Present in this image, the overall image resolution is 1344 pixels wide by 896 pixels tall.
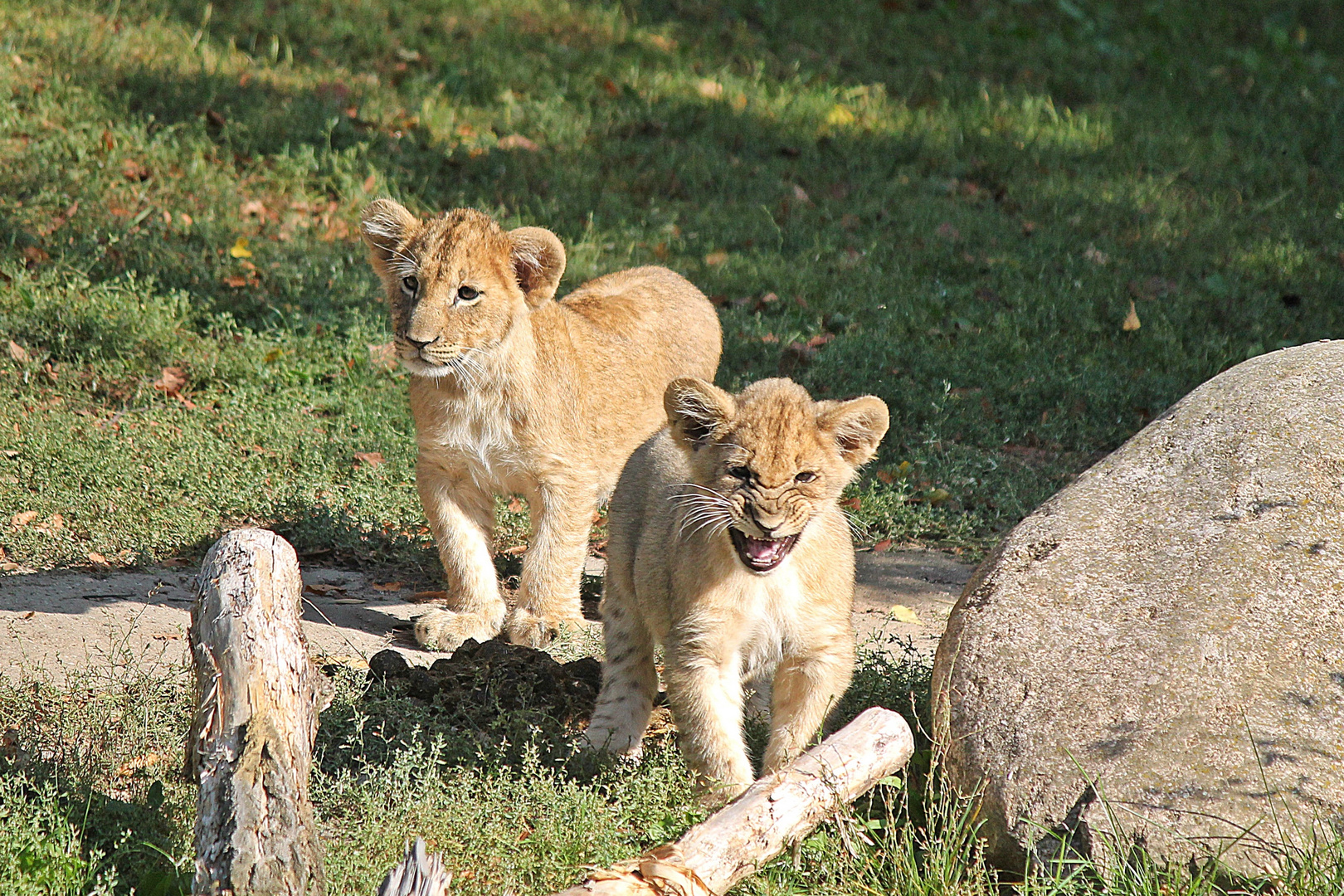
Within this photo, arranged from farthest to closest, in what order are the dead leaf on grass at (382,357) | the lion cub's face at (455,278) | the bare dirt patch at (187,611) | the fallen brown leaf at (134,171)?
1. the fallen brown leaf at (134,171)
2. the dead leaf on grass at (382,357)
3. the lion cub's face at (455,278)
4. the bare dirt patch at (187,611)

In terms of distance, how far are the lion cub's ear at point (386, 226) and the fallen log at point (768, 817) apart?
3192 millimetres

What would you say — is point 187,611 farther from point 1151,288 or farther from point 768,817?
point 1151,288

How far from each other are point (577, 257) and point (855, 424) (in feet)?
20.2

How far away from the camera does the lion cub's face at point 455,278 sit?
5.98m

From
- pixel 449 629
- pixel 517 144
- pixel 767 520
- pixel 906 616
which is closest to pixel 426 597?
pixel 449 629

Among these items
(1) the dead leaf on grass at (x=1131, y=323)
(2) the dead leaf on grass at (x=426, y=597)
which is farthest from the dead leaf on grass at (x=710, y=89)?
(2) the dead leaf on grass at (x=426, y=597)

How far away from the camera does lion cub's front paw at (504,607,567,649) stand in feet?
19.8

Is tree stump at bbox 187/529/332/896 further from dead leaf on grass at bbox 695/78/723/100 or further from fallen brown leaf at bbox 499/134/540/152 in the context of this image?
dead leaf on grass at bbox 695/78/723/100

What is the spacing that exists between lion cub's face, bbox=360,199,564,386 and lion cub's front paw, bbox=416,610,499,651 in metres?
1.07

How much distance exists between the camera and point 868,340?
9516 mm

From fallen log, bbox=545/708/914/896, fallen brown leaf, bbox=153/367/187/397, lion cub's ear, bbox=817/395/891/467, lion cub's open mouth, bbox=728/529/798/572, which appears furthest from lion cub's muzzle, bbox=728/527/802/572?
fallen brown leaf, bbox=153/367/187/397

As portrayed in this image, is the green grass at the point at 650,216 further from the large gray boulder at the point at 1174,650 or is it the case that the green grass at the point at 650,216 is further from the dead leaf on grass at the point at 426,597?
the large gray boulder at the point at 1174,650

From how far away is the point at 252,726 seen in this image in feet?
12.2

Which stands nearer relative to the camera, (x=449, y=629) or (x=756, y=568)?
(x=756, y=568)
